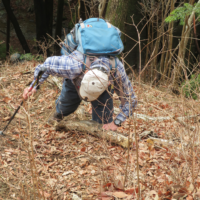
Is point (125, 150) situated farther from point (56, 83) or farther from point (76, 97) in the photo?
point (56, 83)

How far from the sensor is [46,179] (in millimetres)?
2746

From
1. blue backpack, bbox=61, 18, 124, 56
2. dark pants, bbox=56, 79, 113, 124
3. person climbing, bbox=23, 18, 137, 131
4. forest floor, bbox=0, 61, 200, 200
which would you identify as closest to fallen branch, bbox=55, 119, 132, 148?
forest floor, bbox=0, 61, 200, 200

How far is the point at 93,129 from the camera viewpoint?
349cm

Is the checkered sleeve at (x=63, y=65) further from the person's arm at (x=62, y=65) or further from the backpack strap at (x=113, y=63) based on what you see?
the backpack strap at (x=113, y=63)

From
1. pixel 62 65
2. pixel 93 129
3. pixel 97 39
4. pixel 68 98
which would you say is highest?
pixel 97 39

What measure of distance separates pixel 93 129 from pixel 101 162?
89cm

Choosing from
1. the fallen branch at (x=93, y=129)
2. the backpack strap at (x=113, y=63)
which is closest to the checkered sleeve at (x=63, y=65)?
the backpack strap at (x=113, y=63)

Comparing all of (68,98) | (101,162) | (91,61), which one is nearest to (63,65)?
(91,61)

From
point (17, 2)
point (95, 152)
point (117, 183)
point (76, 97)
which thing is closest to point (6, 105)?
point (76, 97)

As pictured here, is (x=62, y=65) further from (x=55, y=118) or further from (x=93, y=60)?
(x=55, y=118)

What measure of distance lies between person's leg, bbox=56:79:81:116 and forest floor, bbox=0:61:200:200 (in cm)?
50

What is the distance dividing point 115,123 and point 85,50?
125 centimetres

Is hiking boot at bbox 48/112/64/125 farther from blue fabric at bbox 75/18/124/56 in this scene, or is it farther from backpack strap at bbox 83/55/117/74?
blue fabric at bbox 75/18/124/56

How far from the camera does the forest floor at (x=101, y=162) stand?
6.83 feet
